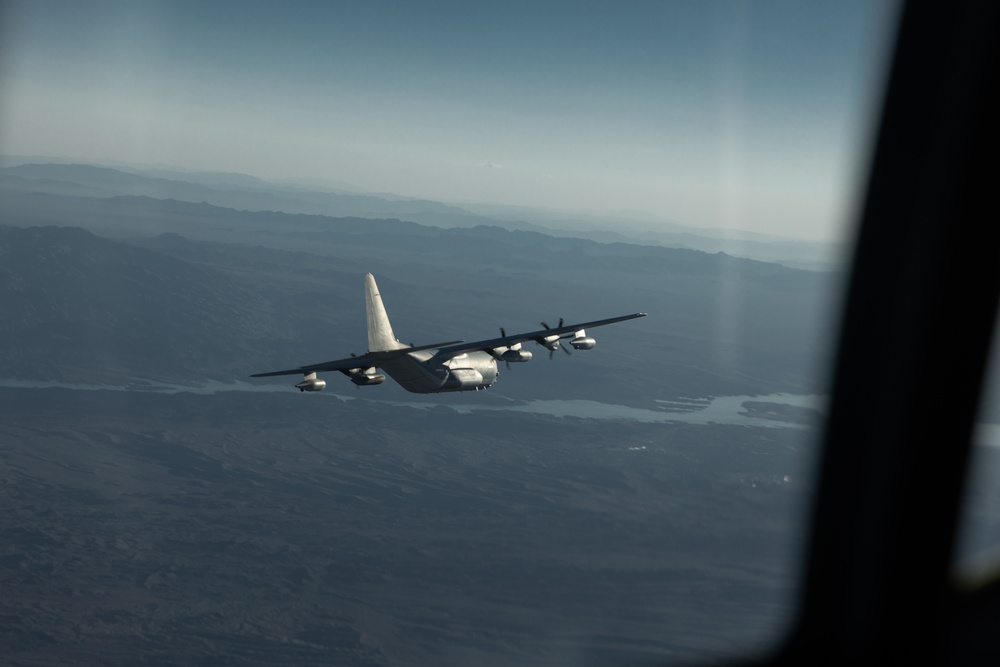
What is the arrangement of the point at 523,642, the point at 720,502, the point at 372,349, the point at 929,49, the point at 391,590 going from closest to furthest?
the point at 929,49, the point at 372,349, the point at 523,642, the point at 391,590, the point at 720,502

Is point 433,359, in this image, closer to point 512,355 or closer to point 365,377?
point 365,377

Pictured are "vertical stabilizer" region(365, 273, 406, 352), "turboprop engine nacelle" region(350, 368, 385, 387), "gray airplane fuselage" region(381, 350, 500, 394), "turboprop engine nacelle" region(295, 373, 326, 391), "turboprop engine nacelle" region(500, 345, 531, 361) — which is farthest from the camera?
"vertical stabilizer" region(365, 273, 406, 352)

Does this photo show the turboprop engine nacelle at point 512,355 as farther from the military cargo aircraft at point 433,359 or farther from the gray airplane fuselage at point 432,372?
the gray airplane fuselage at point 432,372

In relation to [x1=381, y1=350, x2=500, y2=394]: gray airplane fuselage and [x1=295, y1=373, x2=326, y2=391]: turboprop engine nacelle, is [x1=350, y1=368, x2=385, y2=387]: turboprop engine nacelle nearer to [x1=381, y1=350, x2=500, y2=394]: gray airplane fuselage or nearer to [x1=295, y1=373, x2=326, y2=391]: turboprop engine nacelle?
[x1=381, y1=350, x2=500, y2=394]: gray airplane fuselage

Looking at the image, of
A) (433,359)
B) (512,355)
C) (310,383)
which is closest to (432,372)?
(433,359)

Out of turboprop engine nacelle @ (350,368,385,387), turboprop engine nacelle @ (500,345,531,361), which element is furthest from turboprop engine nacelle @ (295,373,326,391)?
turboprop engine nacelle @ (500,345,531,361)

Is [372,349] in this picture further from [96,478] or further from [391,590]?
[96,478]

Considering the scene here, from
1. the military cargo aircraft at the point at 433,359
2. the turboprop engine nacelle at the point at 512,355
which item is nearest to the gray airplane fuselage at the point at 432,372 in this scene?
the military cargo aircraft at the point at 433,359

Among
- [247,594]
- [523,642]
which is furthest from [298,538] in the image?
[523,642]
